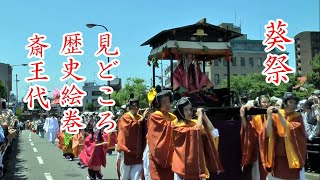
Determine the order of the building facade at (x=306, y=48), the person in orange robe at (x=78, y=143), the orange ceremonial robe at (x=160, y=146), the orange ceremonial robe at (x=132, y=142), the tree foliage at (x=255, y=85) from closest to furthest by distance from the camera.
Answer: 1. the orange ceremonial robe at (x=160, y=146)
2. the orange ceremonial robe at (x=132, y=142)
3. the person in orange robe at (x=78, y=143)
4. the tree foliage at (x=255, y=85)
5. the building facade at (x=306, y=48)

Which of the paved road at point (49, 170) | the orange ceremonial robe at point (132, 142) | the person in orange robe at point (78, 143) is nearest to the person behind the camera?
the orange ceremonial robe at point (132, 142)

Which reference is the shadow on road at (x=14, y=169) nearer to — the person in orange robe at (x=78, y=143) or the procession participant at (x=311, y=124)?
the person in orange robe at (x=78, y=143)

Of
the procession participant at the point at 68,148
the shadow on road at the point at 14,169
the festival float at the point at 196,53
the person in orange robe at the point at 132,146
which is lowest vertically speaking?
the shadow on road at the point at 14,169

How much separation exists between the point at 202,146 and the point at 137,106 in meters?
3.13

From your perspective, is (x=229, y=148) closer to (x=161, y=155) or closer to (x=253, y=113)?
(x=253, y=113)

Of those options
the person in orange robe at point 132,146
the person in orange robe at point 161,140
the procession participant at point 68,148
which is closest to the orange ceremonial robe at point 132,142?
the person in orange robe at point 132,146

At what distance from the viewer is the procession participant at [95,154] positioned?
11.8 m

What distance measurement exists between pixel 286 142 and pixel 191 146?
160 cm

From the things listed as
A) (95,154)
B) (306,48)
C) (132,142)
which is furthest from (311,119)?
(306,48)

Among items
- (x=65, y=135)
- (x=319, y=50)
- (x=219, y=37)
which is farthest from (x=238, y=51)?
(x=219, y=37)

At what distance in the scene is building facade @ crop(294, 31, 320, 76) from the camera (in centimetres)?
8694

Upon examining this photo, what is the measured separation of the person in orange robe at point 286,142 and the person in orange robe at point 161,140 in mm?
1413

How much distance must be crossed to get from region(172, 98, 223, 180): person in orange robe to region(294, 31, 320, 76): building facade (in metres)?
83.9

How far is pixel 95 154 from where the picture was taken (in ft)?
38.8
